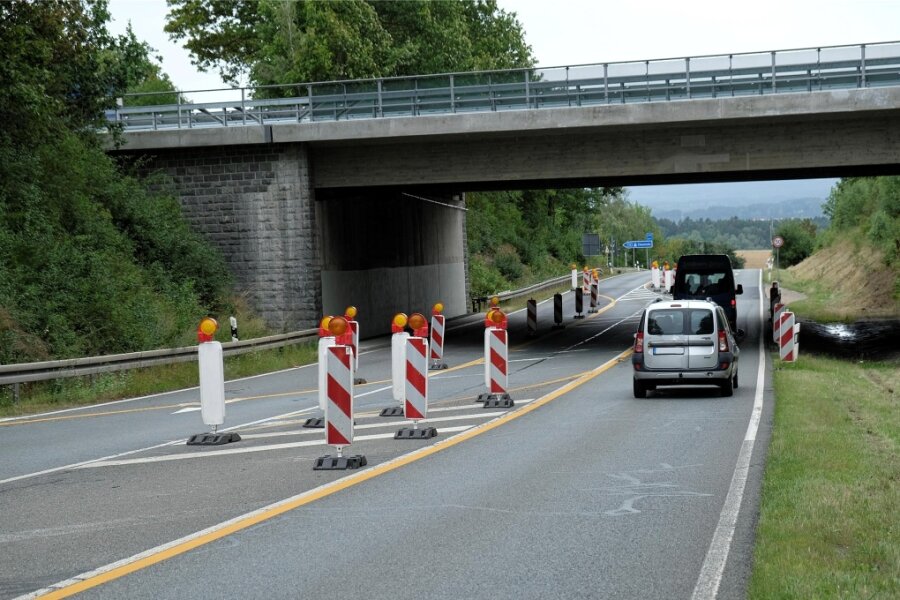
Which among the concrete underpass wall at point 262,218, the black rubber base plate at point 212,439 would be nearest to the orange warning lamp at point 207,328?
the black rubber base plate at point 212,439

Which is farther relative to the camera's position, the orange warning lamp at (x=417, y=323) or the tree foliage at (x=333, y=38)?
the tree foliage at (x=333, y=38)

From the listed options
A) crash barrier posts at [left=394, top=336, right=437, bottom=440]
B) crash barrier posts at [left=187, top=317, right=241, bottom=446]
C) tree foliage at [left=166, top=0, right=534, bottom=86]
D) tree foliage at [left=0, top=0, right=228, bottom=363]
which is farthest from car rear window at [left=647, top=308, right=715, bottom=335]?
tree foliage at [left=166, top=0, right=534, bottom=86]

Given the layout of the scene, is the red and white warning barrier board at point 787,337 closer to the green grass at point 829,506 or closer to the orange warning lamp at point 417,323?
the green grass at point 829,506

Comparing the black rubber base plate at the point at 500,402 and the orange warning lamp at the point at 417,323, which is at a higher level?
the orange warning lamp at the point at 417,323

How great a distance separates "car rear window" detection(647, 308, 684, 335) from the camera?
20.5 meters

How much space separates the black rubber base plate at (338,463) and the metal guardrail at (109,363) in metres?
10.7

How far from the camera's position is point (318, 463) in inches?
476

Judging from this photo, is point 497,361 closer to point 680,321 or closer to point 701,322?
point 680,321

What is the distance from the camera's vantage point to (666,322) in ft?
67.4

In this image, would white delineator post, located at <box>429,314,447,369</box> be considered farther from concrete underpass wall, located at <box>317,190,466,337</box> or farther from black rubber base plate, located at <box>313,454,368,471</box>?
black rubber base plate, located at <box>313,454,368,471</box>

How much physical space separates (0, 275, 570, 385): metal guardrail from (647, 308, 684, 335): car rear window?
10.6m

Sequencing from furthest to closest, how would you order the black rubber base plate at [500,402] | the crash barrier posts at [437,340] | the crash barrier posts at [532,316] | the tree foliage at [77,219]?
the crash barrier posts at [532,316], the crash barrier posts at [437,340], the tree foliage at [77,219], the black rubber base plate at [500,402]

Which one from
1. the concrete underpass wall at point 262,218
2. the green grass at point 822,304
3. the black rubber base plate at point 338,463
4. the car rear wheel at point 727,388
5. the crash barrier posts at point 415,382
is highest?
the concrete underpass wall at point 262,218

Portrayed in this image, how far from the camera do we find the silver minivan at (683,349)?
20.1 m
